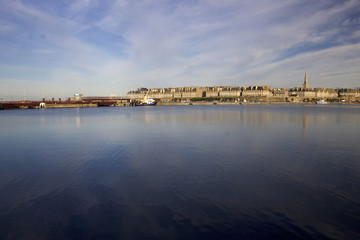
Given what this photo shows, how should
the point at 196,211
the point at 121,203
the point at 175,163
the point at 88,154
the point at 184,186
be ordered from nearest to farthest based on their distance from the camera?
the point at 196,211
the point at 121,203
the point at 184,186
the point at 175,163
the point at 88,154

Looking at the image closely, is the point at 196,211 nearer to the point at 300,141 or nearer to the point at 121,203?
the point at 121,203

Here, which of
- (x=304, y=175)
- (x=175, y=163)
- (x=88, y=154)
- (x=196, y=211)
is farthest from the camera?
(x=88, y=154)

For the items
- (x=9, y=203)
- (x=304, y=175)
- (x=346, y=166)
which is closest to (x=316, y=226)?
(x=304, y=175)

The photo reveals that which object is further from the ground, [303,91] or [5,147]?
[303,91]

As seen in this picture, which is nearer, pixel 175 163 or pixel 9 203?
pixel 9 203

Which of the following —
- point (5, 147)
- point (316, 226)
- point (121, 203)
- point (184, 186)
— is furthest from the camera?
point (5, 147)

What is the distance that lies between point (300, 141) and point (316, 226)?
1119 centimetres

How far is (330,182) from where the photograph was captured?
7.75 m

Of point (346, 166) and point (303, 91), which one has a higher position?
point (303, 91)

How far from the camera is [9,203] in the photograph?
21.5ft

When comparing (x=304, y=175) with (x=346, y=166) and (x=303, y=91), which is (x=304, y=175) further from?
(x=303, y=91)

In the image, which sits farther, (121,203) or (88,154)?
(88,154)

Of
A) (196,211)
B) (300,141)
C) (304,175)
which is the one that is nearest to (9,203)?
(196,211)

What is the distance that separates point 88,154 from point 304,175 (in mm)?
10488
